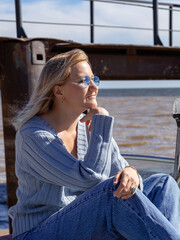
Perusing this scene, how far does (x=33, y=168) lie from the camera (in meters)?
2.15

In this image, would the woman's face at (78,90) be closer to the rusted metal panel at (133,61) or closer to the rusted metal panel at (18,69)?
the rusted metal panel at (18,69)

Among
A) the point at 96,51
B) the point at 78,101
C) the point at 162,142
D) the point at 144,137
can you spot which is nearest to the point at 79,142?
the point at 78,101

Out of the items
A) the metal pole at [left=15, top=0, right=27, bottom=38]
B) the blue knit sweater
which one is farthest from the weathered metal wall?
the blue knit sweater

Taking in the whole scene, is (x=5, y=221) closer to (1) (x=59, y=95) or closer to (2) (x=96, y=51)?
(2) (x=96, y=51)

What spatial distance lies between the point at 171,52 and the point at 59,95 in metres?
3.30

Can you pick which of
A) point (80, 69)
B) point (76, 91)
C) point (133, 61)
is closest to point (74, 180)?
point (76, 91)

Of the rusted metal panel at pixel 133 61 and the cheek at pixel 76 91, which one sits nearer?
the cheek at pixel 76 91

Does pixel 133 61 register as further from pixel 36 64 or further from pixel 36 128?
pixel 36 128

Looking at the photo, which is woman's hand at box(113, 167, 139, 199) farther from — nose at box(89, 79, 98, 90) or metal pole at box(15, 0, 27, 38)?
metal pole at box(15, 0, 27, 38)

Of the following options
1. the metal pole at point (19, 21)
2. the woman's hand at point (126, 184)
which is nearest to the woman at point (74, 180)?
the woman's hand at point (126, 184)

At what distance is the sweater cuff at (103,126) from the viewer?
2.15 meters

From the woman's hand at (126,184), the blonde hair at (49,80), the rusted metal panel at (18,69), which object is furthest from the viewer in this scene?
the rusted metal panel at (18,69)

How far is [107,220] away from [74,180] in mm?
266

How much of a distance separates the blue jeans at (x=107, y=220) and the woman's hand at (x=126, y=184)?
32mm
